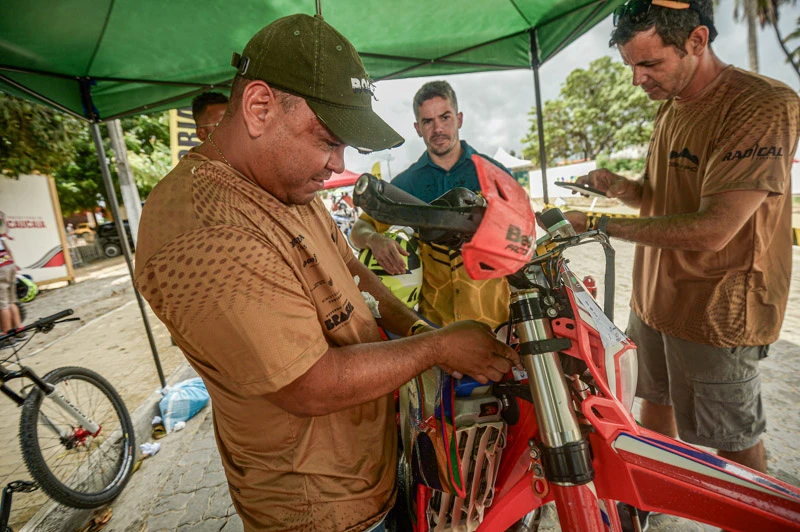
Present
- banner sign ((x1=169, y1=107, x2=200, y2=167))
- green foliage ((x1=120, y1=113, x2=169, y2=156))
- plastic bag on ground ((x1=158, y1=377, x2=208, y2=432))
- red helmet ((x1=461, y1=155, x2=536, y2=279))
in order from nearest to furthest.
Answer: red helmet ((x1=461, y1=155, x2=536, y2=279)) < plastic bag on ground ((x1=158, y1=377, x2=208, y2=432)) < banner sign ((x1=169, y1=107, x2=200, y2=167)) < green foliage ((x1=120, y1=113, x2=169, y2=156))

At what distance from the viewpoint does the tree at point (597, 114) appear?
98.3 feet

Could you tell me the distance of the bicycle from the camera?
246cm

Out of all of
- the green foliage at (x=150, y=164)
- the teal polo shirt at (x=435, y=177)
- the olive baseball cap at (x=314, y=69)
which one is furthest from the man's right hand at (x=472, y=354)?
the green foliage at (x=150, y=164)

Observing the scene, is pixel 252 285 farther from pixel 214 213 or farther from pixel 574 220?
pixel 574 220

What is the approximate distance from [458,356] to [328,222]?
719 mm

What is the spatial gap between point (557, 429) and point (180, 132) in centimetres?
707

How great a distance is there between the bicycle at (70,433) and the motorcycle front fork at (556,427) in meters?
3.10

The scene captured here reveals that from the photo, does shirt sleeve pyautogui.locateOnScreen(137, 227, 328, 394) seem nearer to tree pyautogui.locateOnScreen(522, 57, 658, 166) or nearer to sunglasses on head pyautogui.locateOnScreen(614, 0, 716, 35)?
sunglasses on head pyautogui.locateOnScreen(614, 0, 716, 35)

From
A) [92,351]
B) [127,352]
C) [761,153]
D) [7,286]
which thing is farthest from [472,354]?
[92,351]

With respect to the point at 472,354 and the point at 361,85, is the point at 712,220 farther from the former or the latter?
the point at 361,85

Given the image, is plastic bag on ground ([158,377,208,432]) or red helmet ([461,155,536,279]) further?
plastic bag on ground ([158,377,208,432])

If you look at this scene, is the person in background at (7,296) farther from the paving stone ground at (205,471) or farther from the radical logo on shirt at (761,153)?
the radical logo on shirt at (761,153)

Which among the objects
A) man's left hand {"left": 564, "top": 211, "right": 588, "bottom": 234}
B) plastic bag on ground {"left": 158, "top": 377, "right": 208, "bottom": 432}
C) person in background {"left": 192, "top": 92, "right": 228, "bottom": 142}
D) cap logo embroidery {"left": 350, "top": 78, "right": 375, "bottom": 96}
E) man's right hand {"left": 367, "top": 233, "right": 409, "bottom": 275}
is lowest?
plastic bag on ground {"left": 158, "top": 377, "right": 208, "bottom": 432}

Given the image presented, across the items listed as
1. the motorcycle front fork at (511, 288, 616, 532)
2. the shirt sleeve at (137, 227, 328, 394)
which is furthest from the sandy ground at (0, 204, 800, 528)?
the shirt sleeve at (137, 227, 328, 394)
